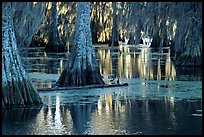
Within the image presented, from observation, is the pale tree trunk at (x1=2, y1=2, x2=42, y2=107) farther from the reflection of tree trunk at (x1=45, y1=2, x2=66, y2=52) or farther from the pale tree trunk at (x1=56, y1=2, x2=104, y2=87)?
the reflection of tree trunk at (x1=45, y1=2, x2=66, y2=52)

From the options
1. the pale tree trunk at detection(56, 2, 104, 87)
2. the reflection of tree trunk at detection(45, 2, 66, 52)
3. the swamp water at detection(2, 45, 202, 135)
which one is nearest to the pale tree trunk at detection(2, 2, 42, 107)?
the swamp water at detection(2, 45, 202, 135)

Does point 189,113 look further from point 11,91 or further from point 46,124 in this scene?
point 11,91

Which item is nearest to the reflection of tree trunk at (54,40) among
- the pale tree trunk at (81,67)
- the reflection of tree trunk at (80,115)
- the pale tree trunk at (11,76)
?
the pale tree trunk at (81,67)

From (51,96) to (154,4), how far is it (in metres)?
9.87

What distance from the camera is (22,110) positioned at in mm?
10695

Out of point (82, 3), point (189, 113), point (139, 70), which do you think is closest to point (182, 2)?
point (139, 70)

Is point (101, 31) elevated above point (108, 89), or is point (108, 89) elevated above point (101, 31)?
point (101, 31)

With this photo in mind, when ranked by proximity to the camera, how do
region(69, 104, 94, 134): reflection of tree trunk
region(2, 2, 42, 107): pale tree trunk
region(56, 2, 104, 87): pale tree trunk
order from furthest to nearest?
region(56, 2, 104, 87): pale tree trunk
region(2, 2, 42, 107): pale tree trunk
region(69, 104, 94, 134): reflection of tree trunk

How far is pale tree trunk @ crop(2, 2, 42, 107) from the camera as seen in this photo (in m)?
11.1

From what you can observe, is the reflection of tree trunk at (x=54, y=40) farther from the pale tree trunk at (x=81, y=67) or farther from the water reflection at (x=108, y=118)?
the water reflection at (x=108, y=118)

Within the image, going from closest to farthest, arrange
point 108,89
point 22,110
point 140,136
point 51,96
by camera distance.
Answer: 1. point 140,136
2. point 22,110
3. point 51,96
4. point 108,89

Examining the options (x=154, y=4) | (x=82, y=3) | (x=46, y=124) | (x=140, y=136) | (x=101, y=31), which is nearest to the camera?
(x=140, y=136)

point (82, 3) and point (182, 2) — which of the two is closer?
point (82, 3)

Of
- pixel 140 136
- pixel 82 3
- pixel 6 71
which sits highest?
pixel 82 3
